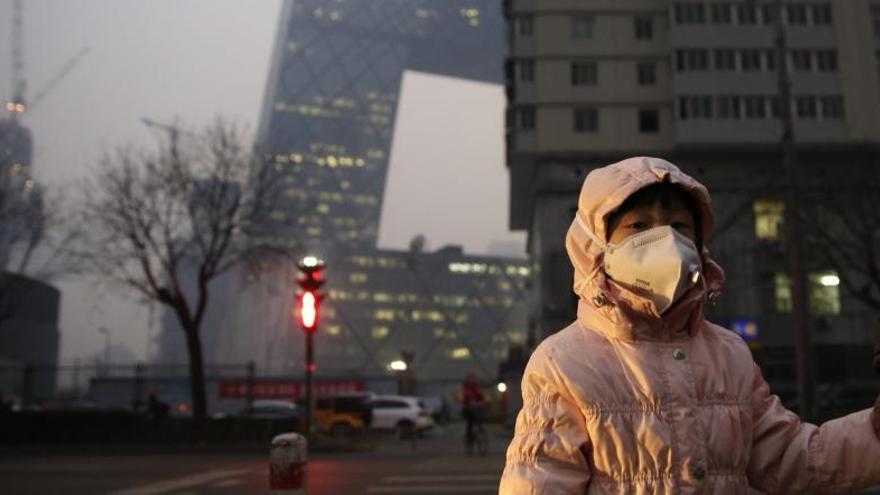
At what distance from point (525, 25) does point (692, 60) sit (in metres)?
9.75

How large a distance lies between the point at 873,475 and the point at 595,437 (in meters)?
0.72

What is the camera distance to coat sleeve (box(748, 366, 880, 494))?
1.98 metres

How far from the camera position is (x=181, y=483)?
41.0 feet

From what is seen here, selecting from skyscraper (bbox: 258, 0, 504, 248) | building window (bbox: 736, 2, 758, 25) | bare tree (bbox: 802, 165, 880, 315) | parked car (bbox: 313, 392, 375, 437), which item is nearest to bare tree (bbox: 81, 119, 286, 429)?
parked car (bbox: 313, 392, 375, 437)

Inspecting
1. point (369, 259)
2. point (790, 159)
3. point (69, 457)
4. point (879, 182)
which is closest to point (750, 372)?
point (790, 159)

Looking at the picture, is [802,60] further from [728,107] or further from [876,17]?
[876,17]

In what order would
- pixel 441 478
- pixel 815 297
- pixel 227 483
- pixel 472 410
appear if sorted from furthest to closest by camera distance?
pixel 815 297, pixel 472 410, pixel 441 478, pixel 227 483

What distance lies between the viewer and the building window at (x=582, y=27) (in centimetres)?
4569

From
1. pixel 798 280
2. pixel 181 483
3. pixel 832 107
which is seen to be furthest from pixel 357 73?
pixel 181 483

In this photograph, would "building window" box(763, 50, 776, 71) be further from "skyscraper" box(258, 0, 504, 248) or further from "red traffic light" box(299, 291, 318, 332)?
"skyscraper" box(258, 0, 504, 248)

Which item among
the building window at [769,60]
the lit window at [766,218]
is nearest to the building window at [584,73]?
the building window at [769,60]

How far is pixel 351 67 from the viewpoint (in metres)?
137

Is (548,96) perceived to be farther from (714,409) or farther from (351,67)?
(351,67)

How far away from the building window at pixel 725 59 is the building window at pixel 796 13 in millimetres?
3714
